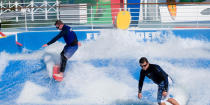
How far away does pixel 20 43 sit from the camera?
843 centimetres

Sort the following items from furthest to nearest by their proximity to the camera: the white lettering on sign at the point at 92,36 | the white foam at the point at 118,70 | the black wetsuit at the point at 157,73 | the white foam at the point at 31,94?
the white lettering on sign at the point at 92,36
the white foam at the point at 118,70
the white foam at the point at 31,94
the black wetsuit at the point at 157,73

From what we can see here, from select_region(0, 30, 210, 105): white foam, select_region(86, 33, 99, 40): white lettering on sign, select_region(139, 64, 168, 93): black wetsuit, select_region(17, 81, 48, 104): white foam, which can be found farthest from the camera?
select_region(86, 33, 99, 40): white lettering on sign

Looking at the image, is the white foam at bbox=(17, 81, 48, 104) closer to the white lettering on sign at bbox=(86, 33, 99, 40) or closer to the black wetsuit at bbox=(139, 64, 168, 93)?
the black wetsuit at bbox=(139, 64, 168, 93)

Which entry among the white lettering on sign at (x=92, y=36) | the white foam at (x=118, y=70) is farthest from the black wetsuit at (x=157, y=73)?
the white lettering on sign at (x=92, y=36)

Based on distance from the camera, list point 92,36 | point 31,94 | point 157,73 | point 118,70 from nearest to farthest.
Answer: point 157,73 < point 31,94 < point 118,70 < point 92,36

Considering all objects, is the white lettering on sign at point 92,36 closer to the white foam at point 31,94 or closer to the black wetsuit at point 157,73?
the white foam at point 31,94

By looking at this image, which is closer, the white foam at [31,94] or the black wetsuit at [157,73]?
the black wetsuit at [157,73]

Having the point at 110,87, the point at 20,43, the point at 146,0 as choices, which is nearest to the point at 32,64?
the point at 20,43

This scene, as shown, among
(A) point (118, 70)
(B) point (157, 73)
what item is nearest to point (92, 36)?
(A) point (118, 70)

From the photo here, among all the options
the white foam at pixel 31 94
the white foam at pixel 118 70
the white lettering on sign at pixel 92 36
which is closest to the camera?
the white foam at pixel 31 94

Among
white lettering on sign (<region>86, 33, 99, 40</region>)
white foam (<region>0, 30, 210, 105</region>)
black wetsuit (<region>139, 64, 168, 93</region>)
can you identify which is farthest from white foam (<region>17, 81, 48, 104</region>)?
white lettering on sign (<region>86, 33, 99, 40</region>)

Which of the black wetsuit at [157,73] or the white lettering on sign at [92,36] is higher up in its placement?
the white lettering on sign at [92,36]

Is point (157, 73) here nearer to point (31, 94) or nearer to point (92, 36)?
point (31, 94)

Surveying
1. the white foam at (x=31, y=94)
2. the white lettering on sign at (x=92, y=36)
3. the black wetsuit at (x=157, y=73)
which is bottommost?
the white foam at (x=31, y=94)
